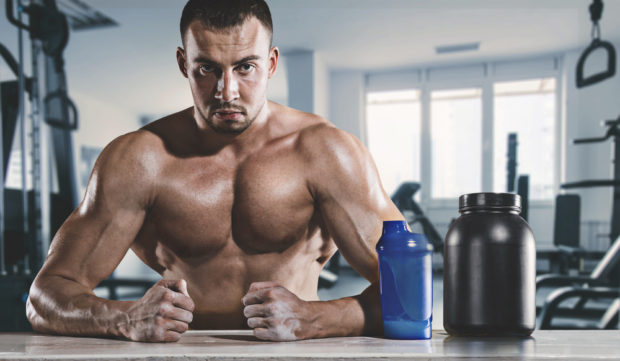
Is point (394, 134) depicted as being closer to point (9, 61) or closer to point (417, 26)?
point (417, 26)

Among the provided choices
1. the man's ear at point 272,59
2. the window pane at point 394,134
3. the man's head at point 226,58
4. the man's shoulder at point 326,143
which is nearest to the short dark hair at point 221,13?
the man's head at point 226,58

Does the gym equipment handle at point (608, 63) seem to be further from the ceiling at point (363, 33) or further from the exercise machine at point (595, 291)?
the ceiling at point (363, 33)

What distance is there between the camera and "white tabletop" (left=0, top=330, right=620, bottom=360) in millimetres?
640

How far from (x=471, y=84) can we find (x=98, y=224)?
20.7ft

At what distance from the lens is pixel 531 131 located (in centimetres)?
641

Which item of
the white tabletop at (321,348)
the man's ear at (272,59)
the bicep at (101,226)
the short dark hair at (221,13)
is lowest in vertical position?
the white tabletop at (321,348)

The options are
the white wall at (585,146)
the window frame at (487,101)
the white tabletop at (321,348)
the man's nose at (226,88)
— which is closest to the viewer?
the white tabletop at (321,348)

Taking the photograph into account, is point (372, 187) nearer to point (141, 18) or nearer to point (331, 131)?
point (331, 131)

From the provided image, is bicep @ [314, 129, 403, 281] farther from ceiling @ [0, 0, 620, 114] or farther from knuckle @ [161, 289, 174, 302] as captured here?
ceiling @ [0, 0, 620, 114]

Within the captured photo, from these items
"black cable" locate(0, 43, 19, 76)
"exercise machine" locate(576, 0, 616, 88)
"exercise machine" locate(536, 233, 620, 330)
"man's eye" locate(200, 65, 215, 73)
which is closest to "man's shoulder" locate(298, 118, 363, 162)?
"man's eye" locate(200, 65, 215, 73)

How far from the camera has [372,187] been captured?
43.0 inches

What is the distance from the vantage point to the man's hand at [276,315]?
2.47 feet

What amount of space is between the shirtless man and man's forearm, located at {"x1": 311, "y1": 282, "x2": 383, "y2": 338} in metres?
0.01

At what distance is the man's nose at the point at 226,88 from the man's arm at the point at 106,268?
0.24m
